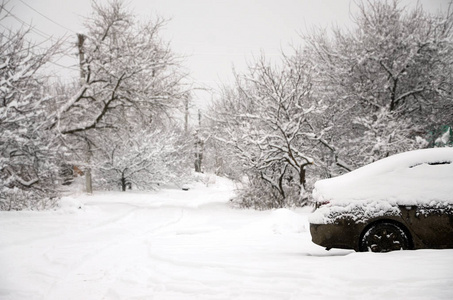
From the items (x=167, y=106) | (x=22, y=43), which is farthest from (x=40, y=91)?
(x=167, y=106)

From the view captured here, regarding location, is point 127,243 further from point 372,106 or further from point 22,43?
point 372,106

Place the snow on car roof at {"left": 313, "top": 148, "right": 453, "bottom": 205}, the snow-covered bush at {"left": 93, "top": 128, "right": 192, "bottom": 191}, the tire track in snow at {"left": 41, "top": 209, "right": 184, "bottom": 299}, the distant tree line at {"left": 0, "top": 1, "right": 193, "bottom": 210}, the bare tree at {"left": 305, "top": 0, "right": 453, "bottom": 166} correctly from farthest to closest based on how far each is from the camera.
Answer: the snow-covered bush at {"left": 93, "top": 128, "right": 192, "bottom": 191} → the bare tree at {"left": 305, "top": 0, "right": 453, "bottom": 166} → the distant tree line at {"left": 0, "top": 1, "right": 193, "bottom": 210} → the snow on car roof at {"left": 313, "top": 148, "right": 453, "bottom": 205} → the tire track in snow at {"left": 41, "top": 209, "right": 184, "bottom": 299}

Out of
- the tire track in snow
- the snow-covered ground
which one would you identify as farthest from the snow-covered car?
the tire track in snow

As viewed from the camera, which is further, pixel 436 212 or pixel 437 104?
pixel 437 104

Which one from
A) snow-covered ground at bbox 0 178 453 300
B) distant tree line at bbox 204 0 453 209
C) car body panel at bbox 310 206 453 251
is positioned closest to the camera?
snow-covered ground at bbox 0 178 453 300

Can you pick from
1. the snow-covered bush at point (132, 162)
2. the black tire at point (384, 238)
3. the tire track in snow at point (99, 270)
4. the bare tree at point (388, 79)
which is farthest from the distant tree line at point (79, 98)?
the black tire at point (384, 238)

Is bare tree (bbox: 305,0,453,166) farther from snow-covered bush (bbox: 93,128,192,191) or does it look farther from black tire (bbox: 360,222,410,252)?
snow-covered bush (bbox: 93,128,192,191)

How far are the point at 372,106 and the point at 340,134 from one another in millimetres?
1824

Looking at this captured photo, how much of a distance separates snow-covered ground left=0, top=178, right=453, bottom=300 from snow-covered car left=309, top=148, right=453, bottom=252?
27cm

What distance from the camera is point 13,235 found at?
675cm

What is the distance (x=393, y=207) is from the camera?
4.64 m

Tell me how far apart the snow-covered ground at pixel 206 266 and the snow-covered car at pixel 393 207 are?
275 millimetres

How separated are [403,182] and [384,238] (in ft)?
3.08

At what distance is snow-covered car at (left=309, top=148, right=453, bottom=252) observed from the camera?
4504 millimetres
